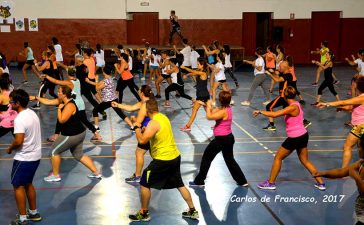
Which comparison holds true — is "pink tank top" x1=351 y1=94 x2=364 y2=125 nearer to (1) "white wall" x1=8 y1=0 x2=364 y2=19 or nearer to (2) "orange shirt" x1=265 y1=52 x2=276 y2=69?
(2) "orange shirt" x1=265 y1=52 x2=276 y2=69

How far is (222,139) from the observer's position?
8461 millimetres

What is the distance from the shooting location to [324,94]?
19.8m

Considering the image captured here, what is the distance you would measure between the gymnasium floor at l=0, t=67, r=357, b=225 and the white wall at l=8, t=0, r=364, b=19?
680 inches

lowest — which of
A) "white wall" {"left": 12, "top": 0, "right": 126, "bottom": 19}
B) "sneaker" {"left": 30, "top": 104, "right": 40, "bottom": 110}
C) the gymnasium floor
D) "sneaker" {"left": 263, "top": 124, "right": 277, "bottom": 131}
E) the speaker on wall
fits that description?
the gymnasium floor

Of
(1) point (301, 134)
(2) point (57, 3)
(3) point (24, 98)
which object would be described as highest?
(2) point (57, 3)

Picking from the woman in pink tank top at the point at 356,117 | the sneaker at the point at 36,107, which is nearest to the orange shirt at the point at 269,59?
the sneaker at the point at 36,107

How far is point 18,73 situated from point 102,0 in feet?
22.8

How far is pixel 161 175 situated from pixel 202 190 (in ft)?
5.80

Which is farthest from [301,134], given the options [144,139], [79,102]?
[79,102]

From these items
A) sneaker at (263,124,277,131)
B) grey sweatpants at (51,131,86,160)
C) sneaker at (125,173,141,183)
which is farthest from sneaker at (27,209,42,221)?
sneaker at (263,124,277,131)

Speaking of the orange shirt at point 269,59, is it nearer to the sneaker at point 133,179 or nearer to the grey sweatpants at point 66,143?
the sneaker at point 133,179

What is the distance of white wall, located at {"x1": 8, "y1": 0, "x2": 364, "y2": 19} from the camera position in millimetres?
28969

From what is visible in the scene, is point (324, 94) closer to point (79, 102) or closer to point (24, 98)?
point (79, 102)

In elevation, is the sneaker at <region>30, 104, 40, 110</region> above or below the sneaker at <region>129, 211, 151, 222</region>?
above
